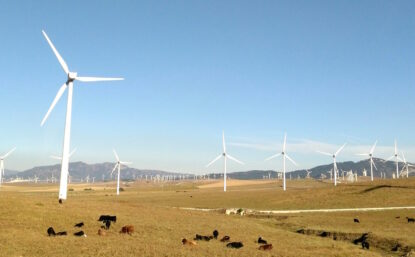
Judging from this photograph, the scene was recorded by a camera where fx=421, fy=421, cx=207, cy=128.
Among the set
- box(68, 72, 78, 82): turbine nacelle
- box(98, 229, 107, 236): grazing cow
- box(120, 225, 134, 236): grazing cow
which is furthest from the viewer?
box(68, 72, 78, 82): turbine nacelle

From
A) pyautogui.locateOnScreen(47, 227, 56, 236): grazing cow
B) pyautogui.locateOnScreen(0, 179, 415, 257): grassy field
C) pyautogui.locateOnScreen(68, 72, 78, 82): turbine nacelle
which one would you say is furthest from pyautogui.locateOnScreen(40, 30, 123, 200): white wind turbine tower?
pyautogui.locateOnScreen(47, 227, 56, 236): grazing cow

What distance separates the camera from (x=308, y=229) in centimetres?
4688

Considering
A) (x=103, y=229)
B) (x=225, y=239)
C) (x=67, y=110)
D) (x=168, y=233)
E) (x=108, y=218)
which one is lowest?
(x=225, y=239)

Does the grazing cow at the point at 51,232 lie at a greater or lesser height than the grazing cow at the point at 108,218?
lesser

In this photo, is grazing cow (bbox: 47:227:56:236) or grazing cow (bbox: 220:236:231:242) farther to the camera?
grazing cow (bbox: 220:236:231:242)

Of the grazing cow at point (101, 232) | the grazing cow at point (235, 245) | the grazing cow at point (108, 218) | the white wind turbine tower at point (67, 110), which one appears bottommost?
the grazing cow at point (235, 245)

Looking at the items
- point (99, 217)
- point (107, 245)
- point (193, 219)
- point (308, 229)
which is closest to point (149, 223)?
point (99, 217)

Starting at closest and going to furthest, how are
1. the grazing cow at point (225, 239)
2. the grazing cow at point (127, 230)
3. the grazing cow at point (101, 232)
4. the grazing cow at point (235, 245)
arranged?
the grazing cow at point (235, 245) → the grazing cow at point (101, 232) → the grazing cow at point (225, 239) → the grazing cow at point (127, 230)

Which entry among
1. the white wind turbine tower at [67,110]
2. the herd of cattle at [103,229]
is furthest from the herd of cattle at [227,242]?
the white wind turbine tower at [67,110]

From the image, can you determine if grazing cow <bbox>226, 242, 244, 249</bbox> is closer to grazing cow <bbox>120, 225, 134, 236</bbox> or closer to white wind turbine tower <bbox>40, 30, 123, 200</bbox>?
grazing cow <bbox>120, 225, 134, 236</bbox>

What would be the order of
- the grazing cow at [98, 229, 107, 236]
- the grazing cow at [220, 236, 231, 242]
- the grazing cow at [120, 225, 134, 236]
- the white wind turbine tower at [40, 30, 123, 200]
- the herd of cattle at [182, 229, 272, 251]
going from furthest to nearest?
the white wind turbine tower at [40, 30, 123, 200]
the grazing cow at [120, 225, 134, 236]
the grazing cow at [220, 236, 231, 242]
the grazing cow at [98, 229, 107, 236]
the herd of cattle at [182, 229, 272, 251]

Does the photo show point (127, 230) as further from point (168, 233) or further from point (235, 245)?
point (235, 245)

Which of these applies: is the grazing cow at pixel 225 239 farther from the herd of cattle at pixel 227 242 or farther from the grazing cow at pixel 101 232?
the grazing cow at pixel 101 232

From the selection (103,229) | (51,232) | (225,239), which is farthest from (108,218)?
(225,239)
